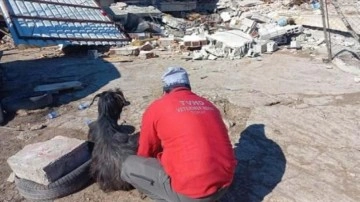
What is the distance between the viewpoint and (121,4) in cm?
1361

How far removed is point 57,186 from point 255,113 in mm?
3052

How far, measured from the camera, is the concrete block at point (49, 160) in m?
4.19

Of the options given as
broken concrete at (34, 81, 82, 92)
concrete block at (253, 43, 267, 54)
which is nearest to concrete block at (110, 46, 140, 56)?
broken concrete at (34, 81, 82, 92)

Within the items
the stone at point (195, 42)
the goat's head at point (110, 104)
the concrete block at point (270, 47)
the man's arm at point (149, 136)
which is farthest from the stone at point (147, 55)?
the man's arm at point (149, 136)

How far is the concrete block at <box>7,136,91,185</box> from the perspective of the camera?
419 cm

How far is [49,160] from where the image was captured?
4.22 metres

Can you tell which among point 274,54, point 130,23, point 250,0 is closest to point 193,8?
point 250,0

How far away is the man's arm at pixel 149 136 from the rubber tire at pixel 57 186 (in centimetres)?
77

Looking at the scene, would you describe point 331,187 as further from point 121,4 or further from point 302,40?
point 121,4

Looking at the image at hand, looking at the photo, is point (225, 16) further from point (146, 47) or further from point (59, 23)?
point (59, 23)

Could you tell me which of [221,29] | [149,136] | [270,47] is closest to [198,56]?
[270,47]

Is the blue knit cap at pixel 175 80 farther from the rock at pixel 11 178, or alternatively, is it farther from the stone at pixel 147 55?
the stone at pixel 147 55

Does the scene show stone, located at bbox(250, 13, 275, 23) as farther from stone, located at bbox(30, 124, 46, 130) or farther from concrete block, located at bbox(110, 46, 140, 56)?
stone, located at bbox(30, 124, 46, 130)

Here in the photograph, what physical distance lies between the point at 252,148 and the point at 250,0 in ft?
34.9
